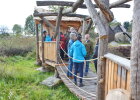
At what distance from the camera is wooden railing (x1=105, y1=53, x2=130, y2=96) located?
115 inches

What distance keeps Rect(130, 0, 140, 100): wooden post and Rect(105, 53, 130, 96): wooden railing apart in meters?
0.20

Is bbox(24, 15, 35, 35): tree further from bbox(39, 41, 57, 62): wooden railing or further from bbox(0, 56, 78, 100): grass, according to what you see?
bbox(0, 56, 78, 100): grass

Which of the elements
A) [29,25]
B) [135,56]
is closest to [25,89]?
[135,56]

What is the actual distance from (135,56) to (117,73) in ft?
2.76

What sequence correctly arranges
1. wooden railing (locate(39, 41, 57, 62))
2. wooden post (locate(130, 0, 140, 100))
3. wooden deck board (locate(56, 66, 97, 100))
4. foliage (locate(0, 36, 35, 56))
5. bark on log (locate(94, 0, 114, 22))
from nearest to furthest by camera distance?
wooden post (locate(130, 0, 140, 100)) < bark on log (locate(94, 0, 114, 22)) < wooden deck board (locate(56, 66, 97, 100)) < wooden railing (locate(39, 41, 57, 62)) < foliage (locate(0, 36, 35, 56))

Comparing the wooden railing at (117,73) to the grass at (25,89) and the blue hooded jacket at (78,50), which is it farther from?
the grass at (25,89)

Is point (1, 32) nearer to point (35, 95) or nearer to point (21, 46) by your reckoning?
point (21, 46)

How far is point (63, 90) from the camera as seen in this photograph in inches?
297


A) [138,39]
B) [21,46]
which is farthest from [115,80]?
[21,46]

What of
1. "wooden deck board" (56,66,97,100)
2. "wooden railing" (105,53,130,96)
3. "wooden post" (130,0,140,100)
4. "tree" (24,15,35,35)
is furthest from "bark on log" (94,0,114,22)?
"tree" (24,15,35,35)

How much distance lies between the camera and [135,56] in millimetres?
2516

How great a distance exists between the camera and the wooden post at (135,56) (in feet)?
8.00

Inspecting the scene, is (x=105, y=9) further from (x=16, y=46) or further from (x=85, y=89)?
(x=16, y=46)

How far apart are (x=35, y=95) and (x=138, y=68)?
492 cm
